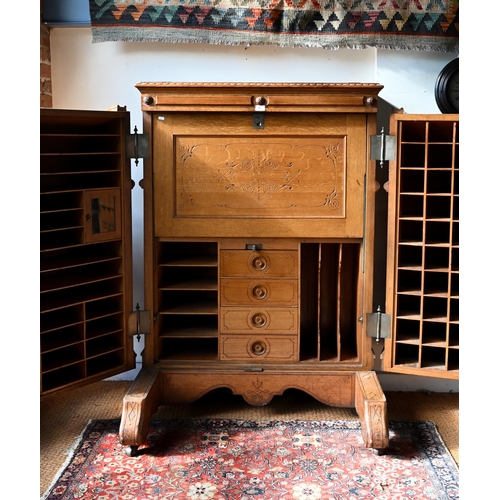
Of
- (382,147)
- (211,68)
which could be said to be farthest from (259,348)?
(211,68)

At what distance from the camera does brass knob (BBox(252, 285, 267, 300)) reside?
293 cm

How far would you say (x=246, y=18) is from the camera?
318cm

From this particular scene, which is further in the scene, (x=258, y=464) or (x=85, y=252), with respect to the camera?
(x=85, y=252)

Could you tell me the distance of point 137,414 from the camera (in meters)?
2.63

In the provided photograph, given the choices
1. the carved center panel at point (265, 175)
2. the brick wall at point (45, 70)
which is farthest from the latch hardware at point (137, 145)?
the brick wall at point (45, 70)

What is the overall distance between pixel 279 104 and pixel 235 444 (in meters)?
1.44

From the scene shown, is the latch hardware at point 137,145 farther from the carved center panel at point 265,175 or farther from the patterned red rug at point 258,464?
the patterned red rug at point 258,464

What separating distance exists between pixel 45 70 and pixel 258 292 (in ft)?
5.22

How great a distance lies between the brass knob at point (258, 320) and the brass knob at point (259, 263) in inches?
8.4

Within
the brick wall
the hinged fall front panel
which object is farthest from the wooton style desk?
the brick wall

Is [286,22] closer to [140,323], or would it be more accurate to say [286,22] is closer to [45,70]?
[45,70]

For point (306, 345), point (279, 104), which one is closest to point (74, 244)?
point (279, 104)

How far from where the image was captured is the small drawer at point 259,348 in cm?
296
